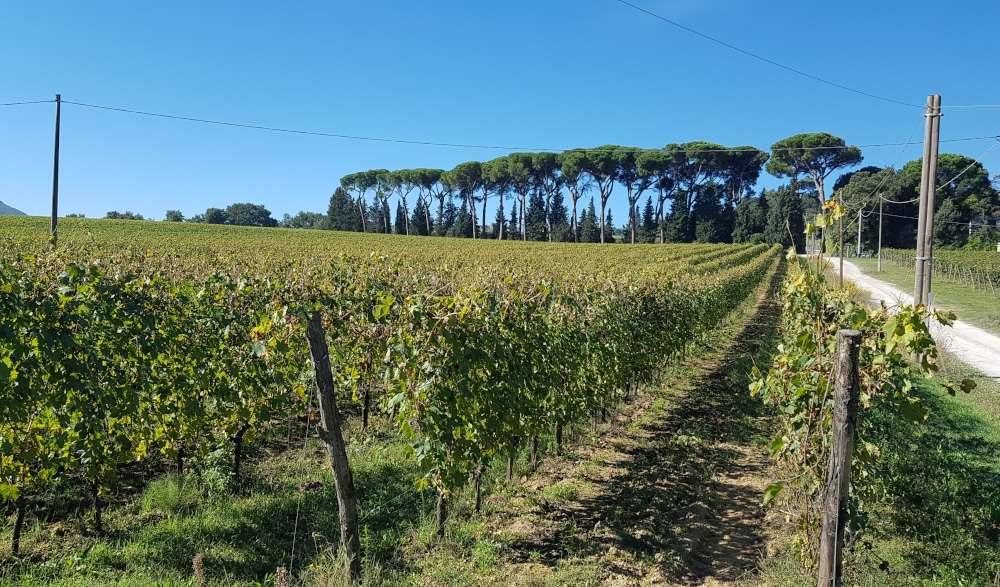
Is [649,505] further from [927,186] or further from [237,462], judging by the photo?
[927,186]

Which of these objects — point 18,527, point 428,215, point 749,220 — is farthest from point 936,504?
point 428,215

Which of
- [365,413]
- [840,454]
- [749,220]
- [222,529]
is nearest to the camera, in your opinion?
[840,454]

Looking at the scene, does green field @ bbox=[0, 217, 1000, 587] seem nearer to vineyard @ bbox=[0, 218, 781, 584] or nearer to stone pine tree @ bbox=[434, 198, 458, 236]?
vineyard @ bbox=[0, 218, 781, 584]

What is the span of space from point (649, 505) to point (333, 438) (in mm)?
2818

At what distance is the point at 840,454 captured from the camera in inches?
107

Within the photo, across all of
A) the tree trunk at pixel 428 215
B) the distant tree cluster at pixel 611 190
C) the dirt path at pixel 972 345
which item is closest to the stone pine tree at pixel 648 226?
the distant tree cluster at pixel 611 190

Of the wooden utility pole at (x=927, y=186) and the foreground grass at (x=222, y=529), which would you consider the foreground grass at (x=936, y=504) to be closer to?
the foreground grass at (x=222, y=529)

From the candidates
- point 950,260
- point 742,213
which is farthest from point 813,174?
point 950,260

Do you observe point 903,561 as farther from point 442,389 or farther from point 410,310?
point 410,310

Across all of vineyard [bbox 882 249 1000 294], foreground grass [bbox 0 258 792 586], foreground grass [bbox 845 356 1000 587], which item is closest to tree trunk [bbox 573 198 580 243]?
vineyard [bbox 882 249 1000 294]

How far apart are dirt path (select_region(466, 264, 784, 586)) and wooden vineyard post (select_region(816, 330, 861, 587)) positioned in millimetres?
822

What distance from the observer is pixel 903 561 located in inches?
141

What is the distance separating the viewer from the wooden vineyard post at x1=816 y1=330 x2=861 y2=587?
8.77ft

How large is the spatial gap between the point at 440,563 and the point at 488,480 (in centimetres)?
154
